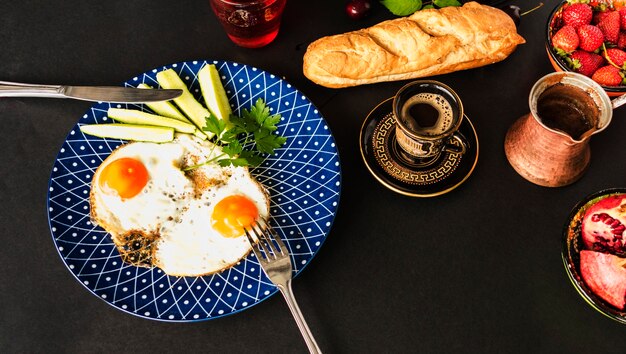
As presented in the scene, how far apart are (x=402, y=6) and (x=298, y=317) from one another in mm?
1096

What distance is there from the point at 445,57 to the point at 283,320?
96 centimetres

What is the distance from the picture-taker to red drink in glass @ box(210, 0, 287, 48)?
1.49 metres

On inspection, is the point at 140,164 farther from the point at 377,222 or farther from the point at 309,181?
the point at 377,222

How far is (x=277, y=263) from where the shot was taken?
4.15 ft

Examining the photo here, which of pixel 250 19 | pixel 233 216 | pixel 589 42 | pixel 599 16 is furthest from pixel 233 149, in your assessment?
pixel 599 16

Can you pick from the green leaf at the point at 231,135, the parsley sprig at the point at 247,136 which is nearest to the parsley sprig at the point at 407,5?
the parsley sprig at the point at 247,136

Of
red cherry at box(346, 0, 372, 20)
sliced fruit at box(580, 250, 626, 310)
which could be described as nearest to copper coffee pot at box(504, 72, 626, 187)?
sliced fruit at box(580, 250, 626, 310)

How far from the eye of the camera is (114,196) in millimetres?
1387

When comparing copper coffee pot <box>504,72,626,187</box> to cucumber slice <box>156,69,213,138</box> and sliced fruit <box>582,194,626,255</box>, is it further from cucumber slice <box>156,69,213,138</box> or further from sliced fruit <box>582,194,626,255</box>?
cucumber slice <box>156,69,213,138</box>

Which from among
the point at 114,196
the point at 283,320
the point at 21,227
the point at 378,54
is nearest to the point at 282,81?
the point at 378,54

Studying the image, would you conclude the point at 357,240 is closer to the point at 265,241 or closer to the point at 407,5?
the point at 265,241

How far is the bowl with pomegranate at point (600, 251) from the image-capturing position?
3.91 ft

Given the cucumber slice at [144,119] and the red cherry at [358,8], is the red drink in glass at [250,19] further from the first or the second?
the cucumber slice at [144,119]

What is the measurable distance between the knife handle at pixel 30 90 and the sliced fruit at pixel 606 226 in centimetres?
161
